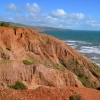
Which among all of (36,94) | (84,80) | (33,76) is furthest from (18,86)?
(84,80)

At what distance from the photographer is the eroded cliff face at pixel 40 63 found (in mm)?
20062

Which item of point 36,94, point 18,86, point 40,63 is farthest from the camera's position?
point 40,63

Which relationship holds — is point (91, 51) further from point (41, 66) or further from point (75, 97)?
point (75, 97)

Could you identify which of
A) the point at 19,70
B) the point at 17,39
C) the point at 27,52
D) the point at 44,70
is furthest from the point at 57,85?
the point at 17,39

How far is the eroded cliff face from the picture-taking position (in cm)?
2006

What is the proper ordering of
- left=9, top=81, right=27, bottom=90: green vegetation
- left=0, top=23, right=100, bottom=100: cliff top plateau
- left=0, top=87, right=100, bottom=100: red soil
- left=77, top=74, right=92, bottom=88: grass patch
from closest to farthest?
left=0, top=87, right=100, bottom=100: red soil
left=9, top=81, right=27, bottom=90: green vegetation
left=0, top=23, right=100, bottom=100: cliff top plateau
left=77, top=74, right=92, bottom=88: grass patch

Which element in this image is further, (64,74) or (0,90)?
(64,74)

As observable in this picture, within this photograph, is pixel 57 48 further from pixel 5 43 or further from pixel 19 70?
pixel 19 70

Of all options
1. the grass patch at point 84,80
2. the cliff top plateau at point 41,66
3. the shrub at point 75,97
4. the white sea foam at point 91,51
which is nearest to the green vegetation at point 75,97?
the shrub at point 75,97

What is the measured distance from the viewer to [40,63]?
2402cm

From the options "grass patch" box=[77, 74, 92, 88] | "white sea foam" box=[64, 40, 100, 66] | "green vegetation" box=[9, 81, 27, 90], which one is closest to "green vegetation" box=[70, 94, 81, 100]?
"green vegetation" box=[9, 81, 27, 90]

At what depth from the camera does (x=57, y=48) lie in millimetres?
30047

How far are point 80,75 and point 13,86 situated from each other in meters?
11.4

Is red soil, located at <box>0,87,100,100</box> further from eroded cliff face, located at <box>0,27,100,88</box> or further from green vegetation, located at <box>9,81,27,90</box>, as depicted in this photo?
eroded cliff face, located at <box>0,27,100,88</box>
